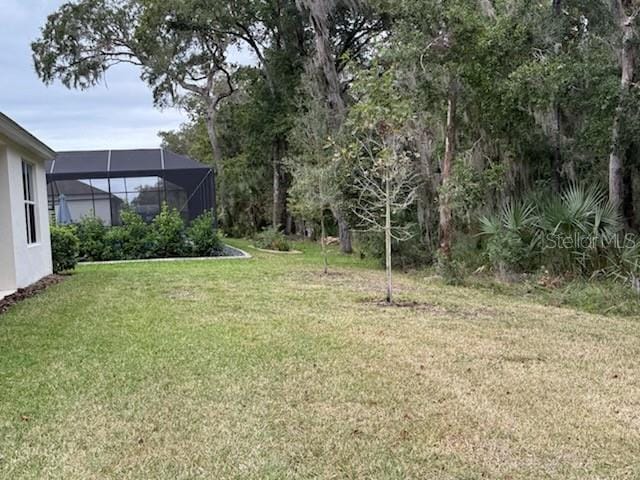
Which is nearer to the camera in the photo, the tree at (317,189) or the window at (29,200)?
the window at (29,200)

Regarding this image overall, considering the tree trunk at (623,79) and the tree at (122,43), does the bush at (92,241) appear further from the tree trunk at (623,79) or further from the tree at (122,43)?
the tree trunk at (623,79)

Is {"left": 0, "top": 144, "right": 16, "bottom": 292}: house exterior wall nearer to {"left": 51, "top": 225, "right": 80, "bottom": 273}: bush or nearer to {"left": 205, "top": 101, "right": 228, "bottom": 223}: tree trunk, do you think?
{"left": 51, "top": 225, "right": 80, "bottom": 273}: bush

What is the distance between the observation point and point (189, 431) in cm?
316

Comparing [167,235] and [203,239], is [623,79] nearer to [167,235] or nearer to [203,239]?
[203,239]

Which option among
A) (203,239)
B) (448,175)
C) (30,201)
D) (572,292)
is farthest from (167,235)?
(572,292)

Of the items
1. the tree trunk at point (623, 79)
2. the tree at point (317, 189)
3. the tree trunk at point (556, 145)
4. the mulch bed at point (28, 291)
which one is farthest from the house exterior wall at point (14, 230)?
the tree trunk at point (623, 79)

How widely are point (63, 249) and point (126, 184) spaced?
19.1 feet

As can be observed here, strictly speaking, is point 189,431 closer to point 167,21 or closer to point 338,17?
point 338,17

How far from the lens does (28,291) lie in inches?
327

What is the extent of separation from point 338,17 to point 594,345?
590 inches

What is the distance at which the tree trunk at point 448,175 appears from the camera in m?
10.2

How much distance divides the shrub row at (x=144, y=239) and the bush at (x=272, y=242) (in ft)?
8.26

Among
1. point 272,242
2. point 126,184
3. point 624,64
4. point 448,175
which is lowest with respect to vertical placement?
point 272,242

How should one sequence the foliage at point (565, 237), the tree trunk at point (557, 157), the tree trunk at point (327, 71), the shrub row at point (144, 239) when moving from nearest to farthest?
the foliage at point (565, 237) < the tree trunk at point (557, 157) < the shrub row at point (144, 239) < the tree trunk at point (327, 71)
